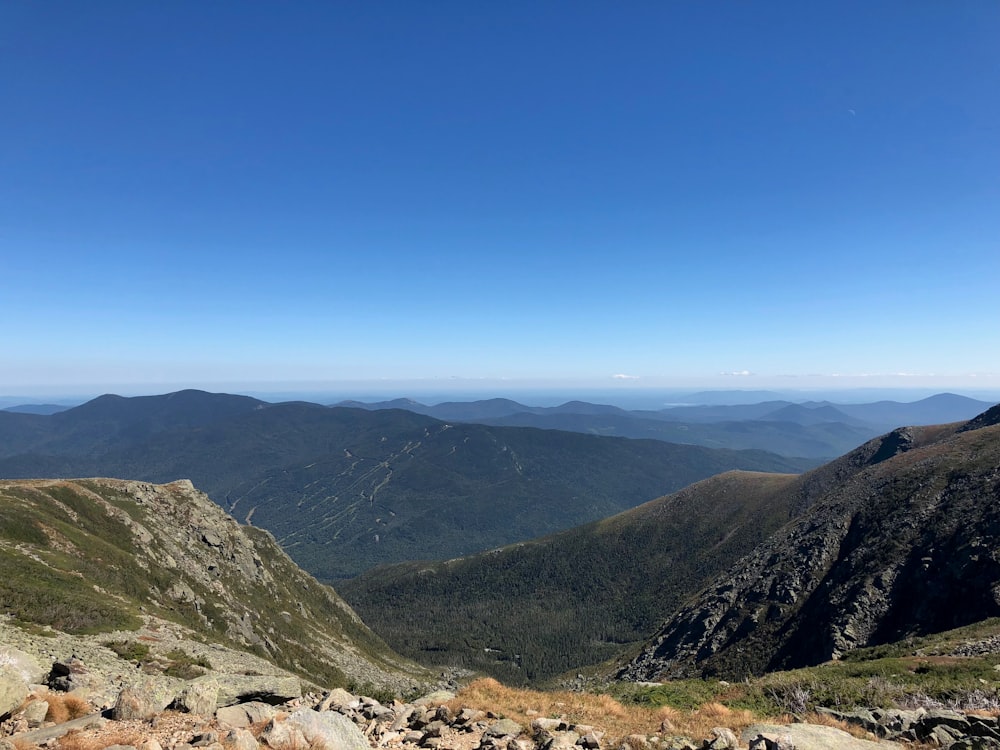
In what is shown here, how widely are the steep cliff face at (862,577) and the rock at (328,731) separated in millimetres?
85905

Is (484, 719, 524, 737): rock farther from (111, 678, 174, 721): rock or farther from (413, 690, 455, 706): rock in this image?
(111, 678, 174, 721): rock

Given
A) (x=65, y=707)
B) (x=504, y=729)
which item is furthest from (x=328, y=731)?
(x=65, y=707)

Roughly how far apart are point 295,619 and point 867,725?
439ft

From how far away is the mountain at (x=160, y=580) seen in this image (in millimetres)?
55719

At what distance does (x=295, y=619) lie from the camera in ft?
405

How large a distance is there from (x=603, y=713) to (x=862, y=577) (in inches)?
3739

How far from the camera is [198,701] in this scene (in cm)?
1909

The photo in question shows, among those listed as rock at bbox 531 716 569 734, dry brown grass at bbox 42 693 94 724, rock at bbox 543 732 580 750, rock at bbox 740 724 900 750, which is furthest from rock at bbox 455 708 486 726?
dry brown grass at bbox 42 693 94 724

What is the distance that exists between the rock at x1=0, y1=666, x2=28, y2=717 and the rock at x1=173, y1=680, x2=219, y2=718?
5.07 m

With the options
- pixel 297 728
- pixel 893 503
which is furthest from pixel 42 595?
pixel 893 503

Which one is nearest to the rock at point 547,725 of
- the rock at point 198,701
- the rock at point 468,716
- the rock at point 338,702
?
the rock at point 468,716

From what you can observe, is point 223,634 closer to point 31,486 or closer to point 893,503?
point 31,486

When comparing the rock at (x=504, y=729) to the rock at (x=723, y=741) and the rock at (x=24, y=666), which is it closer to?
the rock at (x=723, y=741)

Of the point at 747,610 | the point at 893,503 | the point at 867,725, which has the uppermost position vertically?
the point at 867,725
